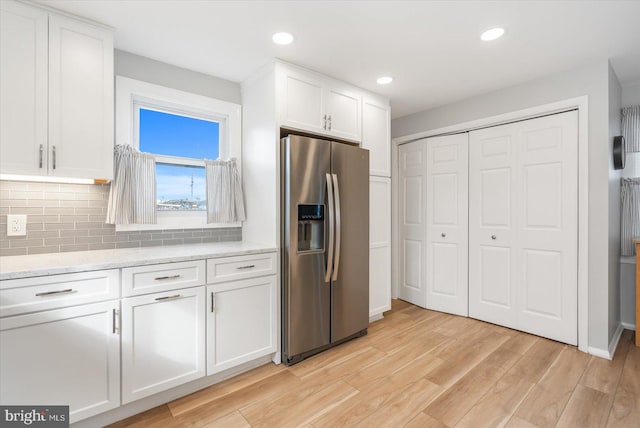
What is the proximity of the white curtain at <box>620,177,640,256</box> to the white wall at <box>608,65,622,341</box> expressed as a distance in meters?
0.17

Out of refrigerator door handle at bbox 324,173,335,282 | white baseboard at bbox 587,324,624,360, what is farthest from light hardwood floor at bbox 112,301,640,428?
refrigerator door handle at bbox 324,173,335,282

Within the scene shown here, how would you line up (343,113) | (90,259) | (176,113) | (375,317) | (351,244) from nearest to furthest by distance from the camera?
(90,259) < (176,113) < (351,244) < (343,113) < (375,317)

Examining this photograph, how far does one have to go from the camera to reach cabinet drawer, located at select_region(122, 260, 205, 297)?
1.80 metres

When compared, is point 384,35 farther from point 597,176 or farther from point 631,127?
point 631,127

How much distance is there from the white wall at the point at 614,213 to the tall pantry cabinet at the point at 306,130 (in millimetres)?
1873

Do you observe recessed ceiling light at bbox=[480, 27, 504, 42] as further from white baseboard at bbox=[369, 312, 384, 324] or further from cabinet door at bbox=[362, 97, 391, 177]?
white baseboard at bbox=[369, 312, 384, 324]

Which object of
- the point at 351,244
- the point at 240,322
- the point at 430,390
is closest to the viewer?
the point at 430,390

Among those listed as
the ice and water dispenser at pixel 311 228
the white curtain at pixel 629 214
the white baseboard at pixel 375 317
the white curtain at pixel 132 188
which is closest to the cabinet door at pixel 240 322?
the ice and water dispenser at pixel 311 228

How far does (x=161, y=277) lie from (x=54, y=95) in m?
1.27

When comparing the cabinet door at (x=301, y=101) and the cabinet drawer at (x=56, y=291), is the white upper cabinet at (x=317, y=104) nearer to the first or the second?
the cabinet door at (x=301, y=101)

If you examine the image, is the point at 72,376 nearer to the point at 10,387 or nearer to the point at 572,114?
the point at 10,387

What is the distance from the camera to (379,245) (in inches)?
129

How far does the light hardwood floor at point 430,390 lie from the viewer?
1.81 m

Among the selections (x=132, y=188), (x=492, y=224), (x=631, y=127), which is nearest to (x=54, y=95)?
(x=132, y=188)
